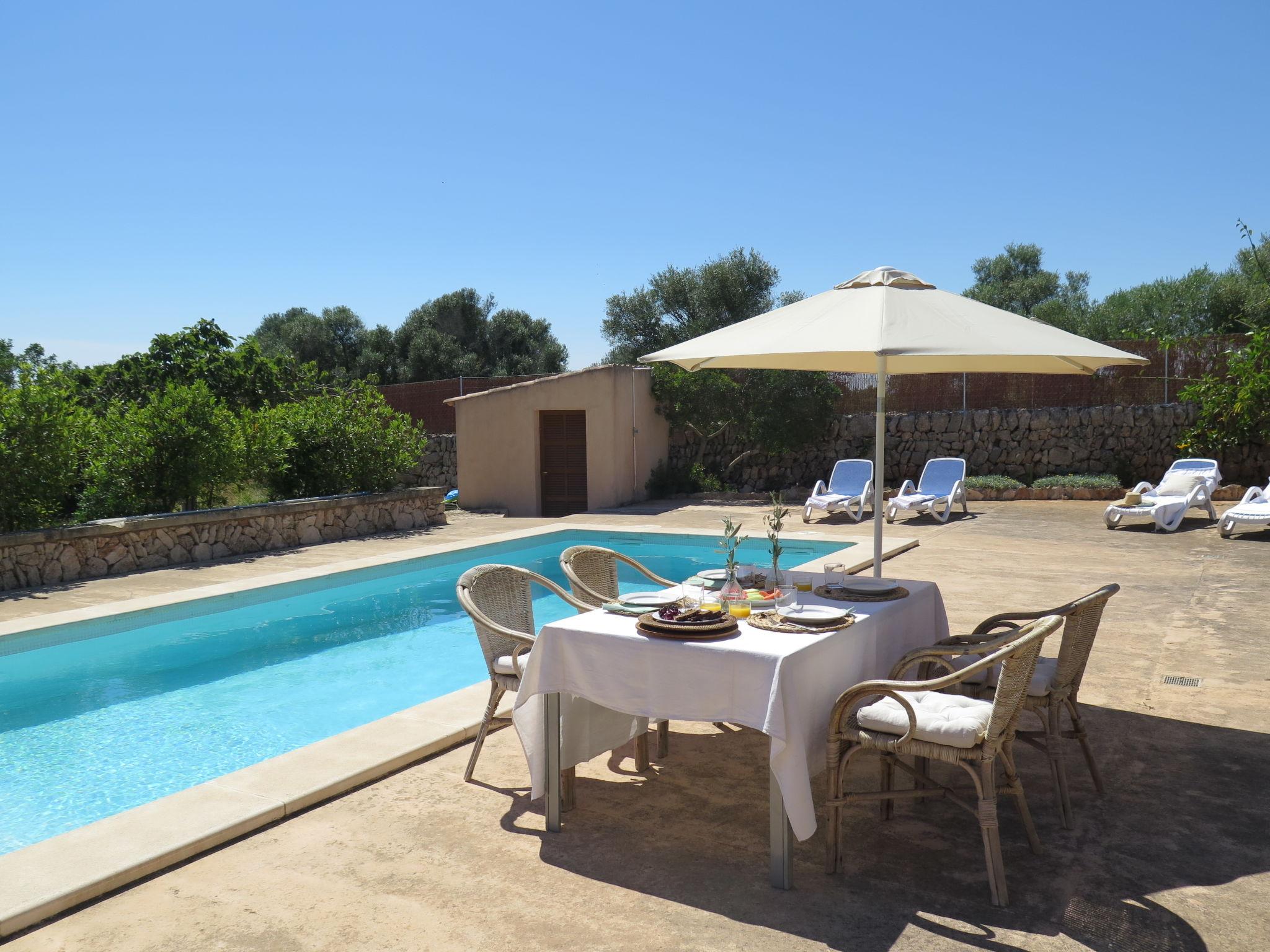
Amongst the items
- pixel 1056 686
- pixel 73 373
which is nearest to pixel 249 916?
pixel 1056 686

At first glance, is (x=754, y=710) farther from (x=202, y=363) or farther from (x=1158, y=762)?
(x=202, y=363)

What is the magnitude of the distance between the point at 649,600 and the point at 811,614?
0.71 meters

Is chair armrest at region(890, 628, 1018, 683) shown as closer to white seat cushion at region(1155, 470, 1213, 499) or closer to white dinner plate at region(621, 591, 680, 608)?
white dinner plate at region(621, 591, 680, 608)

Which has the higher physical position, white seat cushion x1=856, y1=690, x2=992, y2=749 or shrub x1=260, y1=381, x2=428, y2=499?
shrub x1=260, y1=381, x2=428, y2=499

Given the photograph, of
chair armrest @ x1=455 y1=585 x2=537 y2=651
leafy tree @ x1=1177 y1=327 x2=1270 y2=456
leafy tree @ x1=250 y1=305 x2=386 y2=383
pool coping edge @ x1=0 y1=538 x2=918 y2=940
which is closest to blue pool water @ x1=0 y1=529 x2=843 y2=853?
pool coping edge @ x1=0 y1=538 x2=918 y2=940

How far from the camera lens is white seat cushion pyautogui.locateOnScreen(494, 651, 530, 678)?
3.84 m

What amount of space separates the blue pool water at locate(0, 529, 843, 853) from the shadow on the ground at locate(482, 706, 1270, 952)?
1859 mm

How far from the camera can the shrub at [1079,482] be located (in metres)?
14.9

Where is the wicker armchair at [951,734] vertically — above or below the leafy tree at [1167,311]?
below

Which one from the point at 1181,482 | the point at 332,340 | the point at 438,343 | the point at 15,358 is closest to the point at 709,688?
the point at 1181,482

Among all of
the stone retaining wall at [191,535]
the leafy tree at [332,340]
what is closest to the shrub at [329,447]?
the stone retaining wall at [191,535]

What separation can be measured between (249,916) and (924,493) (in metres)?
12.2

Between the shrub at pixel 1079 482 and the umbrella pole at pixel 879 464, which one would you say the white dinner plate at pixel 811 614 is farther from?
the shrub at pixel 1079 482

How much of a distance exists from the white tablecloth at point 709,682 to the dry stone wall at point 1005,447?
549 inches
